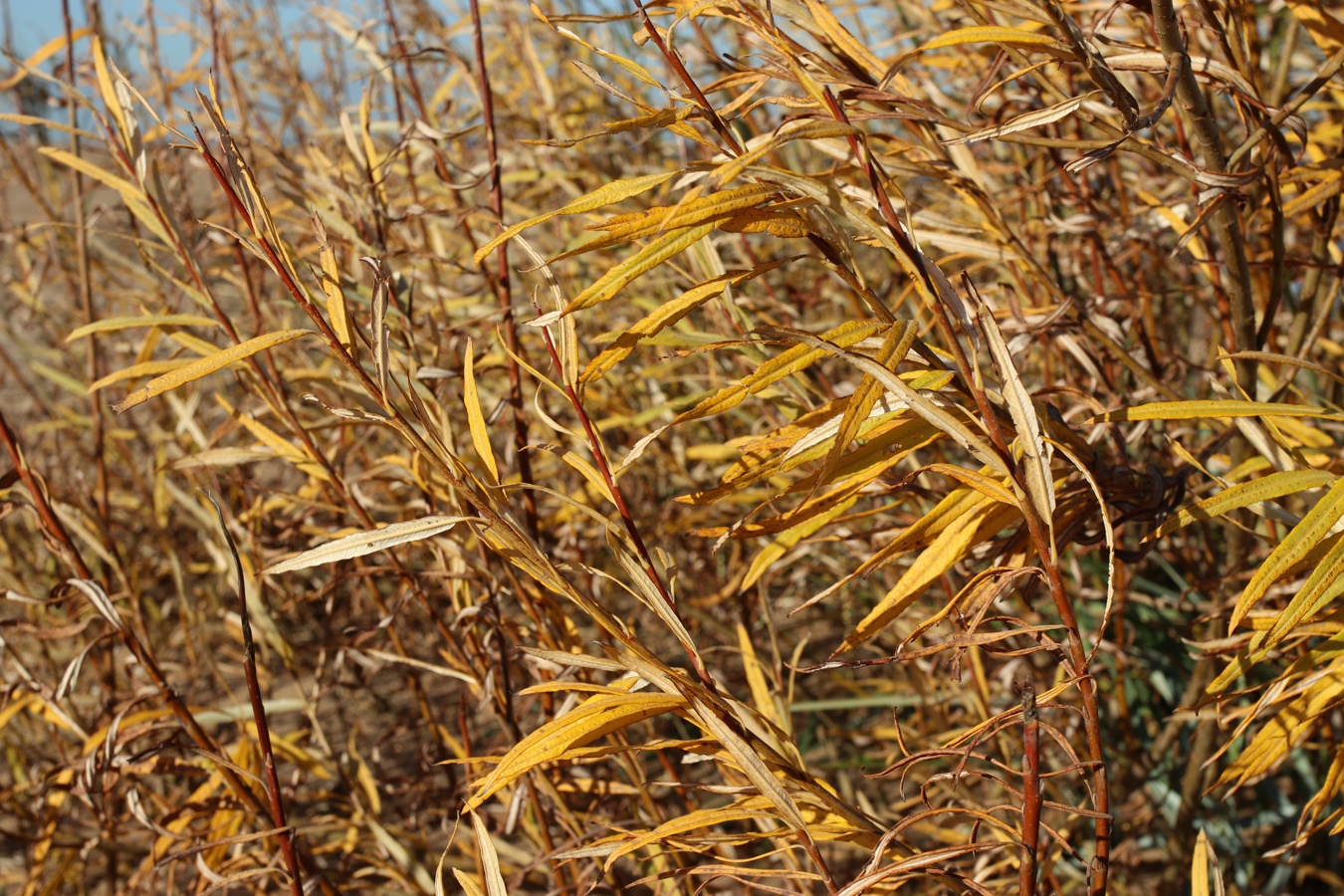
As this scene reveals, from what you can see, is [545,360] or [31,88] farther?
[31,88]

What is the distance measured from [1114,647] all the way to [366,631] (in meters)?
0.72

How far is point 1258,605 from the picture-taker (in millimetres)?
777

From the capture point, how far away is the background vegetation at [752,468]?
1.55 ft

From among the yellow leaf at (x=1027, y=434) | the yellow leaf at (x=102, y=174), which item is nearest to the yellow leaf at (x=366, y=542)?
the yellow leaf at (x=1027, y=434)

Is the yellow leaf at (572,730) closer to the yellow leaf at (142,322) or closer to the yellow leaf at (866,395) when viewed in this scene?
the yellow leaf at (866,395)

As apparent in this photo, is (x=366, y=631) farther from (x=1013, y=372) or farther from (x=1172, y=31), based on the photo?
(x=1172, y=31)

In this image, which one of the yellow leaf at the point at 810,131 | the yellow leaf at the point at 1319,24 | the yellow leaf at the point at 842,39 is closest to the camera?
the yellow leaf at the point at 810,131

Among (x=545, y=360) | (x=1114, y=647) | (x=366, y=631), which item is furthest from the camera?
(x=545, y=360)

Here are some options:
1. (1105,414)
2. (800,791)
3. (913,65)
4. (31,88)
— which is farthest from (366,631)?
(31,88)

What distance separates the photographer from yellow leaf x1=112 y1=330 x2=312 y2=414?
0.42m

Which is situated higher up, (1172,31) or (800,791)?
(1172,31)

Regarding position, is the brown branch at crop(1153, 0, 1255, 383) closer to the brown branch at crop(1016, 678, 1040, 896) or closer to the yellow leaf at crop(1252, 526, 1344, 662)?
the yellow leaf at crop(1252, 526, 1344, 662)

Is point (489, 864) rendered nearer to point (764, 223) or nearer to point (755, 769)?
point (755, 769)

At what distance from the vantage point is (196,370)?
1.42 ft
